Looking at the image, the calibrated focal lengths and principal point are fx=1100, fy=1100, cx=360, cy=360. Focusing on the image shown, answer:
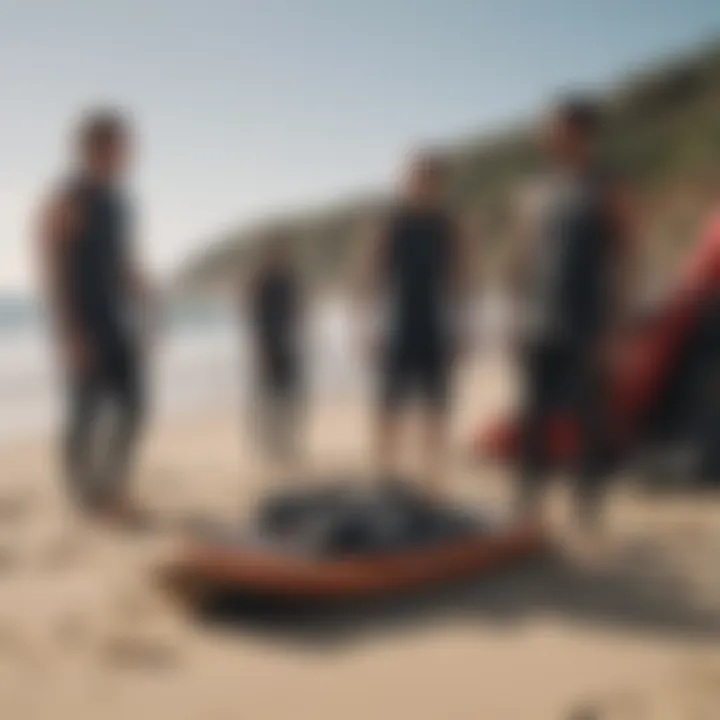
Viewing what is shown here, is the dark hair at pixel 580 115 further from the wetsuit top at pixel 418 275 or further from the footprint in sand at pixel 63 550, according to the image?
the footprint in sand at pixel 63 550

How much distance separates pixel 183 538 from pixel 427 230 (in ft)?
6.04

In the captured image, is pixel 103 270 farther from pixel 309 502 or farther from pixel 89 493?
pixel 309 502

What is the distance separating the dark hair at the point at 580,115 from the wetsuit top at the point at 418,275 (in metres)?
0.85

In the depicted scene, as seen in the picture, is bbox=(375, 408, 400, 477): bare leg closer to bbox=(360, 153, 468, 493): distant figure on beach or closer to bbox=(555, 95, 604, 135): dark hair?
bbox=(360, 153, 468, 493): distant figure on beach

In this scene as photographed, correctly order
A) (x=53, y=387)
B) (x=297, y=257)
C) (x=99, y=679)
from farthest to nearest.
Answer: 1. (x=53, y=387)
2. (x=297, y=257)
3. (x=99, y=679)

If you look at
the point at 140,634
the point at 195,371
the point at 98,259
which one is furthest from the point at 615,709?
the point at 195,371

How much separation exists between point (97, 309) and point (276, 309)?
2.25 metres

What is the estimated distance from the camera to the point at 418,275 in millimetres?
4941

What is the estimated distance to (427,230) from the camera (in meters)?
4.87

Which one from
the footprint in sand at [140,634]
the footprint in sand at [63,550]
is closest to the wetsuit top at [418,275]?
the footprint in sand at [63,550]

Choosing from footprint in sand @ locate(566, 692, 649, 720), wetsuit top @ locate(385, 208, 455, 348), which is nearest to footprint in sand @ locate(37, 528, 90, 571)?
wetsuit top @ locate(385, 208, 455, 348)

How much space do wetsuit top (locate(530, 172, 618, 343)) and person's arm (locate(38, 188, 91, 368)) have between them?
192 cm

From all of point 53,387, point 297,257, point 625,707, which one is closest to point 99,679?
point 625,707

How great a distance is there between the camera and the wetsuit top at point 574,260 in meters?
A: 4.32
